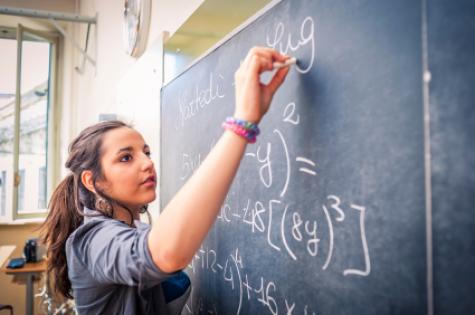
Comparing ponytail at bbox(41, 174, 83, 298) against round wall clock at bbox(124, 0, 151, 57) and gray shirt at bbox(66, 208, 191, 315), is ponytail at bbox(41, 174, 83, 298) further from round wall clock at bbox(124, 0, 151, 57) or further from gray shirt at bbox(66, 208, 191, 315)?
round wall clock at bbox(124, 0, 151, 57)

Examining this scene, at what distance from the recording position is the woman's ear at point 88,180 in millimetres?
937

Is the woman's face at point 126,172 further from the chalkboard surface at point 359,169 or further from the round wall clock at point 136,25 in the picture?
the round wall clock at point 136,25

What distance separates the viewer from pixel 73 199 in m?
1.07

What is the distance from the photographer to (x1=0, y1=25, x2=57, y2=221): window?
433cm

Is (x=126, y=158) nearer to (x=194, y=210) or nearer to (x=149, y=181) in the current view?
(x=149, y=181)

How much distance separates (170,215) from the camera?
1.90 feet

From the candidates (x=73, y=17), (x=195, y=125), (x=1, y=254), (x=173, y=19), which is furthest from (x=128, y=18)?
(x=1, y=254)

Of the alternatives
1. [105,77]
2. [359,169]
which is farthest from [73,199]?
[105,77]

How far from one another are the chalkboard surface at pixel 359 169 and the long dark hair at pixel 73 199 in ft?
1.14

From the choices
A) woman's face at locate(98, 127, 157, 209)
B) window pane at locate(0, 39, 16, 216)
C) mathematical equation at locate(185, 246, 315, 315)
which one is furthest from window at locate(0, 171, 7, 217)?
woman's face at locate(98, 127, 157, 209)

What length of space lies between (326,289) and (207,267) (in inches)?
21.6

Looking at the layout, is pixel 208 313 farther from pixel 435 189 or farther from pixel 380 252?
pixel 435 189

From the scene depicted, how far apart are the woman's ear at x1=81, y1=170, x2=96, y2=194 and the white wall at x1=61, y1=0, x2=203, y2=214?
0.73m

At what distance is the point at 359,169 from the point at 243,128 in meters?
0.19
